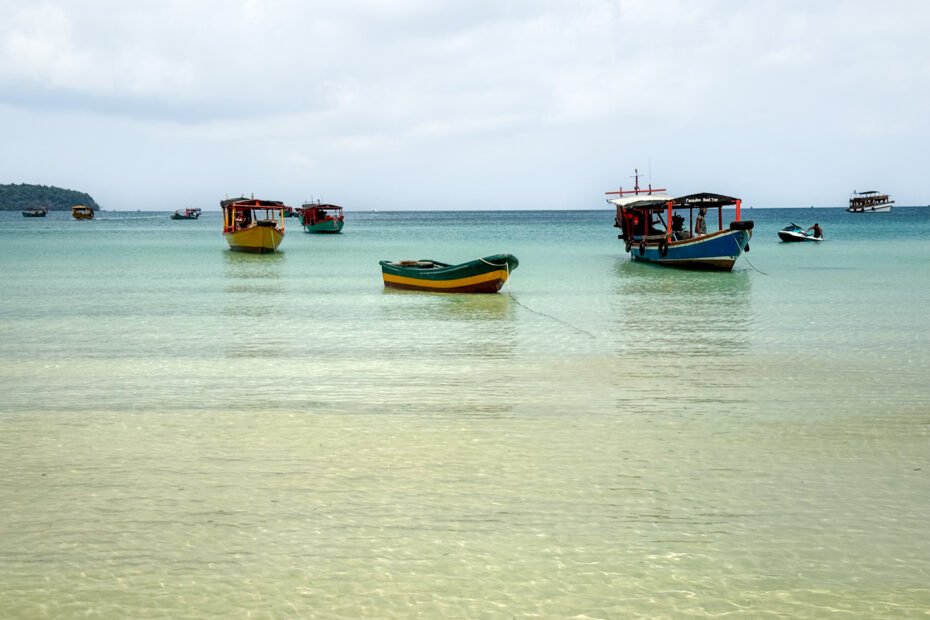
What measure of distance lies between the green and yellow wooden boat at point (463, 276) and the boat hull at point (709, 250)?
11535mm

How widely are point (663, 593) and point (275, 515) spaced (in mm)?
2701

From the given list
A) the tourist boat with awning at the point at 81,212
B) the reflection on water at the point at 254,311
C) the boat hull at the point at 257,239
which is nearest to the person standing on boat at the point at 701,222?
the reflection on water at the point at 254,311

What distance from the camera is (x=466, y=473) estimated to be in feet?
21.7

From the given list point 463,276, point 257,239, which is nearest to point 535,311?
point 463,276

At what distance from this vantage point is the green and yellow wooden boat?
20891 millimetres

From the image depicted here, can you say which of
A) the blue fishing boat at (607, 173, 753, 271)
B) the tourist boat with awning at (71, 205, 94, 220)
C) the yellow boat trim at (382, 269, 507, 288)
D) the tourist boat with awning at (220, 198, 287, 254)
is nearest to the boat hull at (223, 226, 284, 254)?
the tourist boat with awning at (220, 198, 287, 254)

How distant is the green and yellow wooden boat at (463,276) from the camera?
2089cm

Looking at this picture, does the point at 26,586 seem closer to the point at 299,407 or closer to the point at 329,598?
the point at 329,598

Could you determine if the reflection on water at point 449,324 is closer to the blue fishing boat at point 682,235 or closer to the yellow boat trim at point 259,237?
the blue fishing boat at point 682,235

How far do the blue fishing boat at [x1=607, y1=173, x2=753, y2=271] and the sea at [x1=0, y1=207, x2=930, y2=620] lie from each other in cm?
1491

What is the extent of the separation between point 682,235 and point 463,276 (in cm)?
1587

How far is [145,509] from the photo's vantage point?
5812 millimetres

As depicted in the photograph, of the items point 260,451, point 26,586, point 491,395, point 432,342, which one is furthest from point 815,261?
point 26,586

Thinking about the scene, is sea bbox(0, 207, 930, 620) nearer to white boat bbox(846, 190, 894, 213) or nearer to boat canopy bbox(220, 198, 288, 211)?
boat canopy bbox(220, 198, 288, 211)
